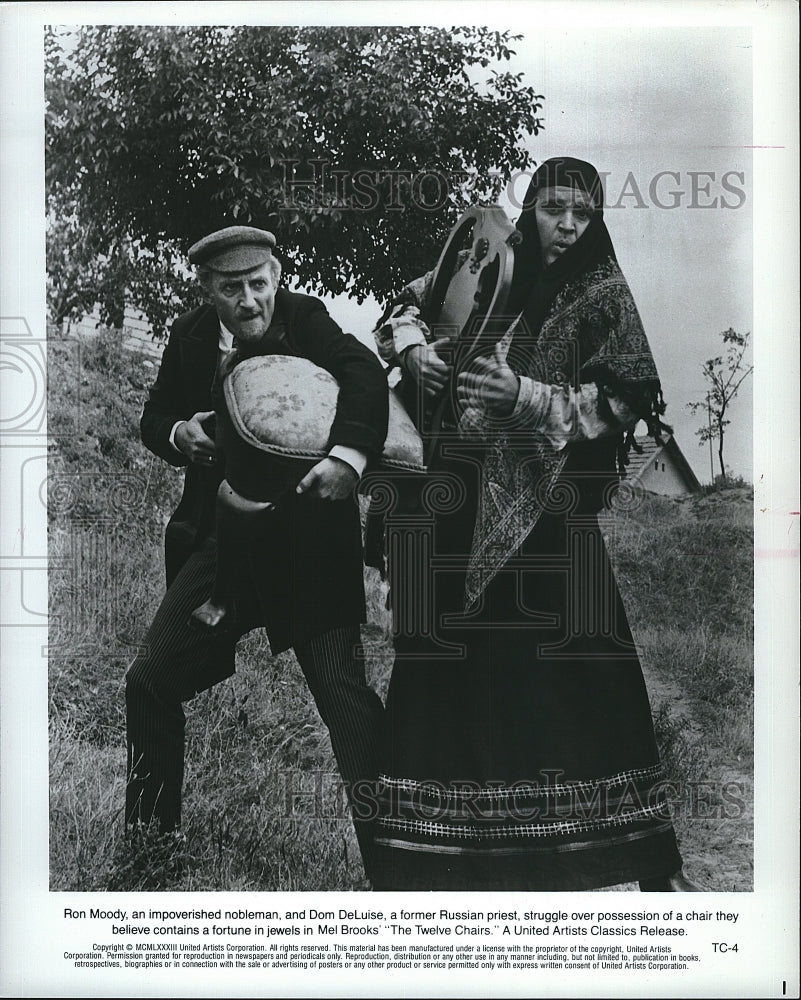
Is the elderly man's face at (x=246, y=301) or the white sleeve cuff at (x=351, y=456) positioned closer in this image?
the white sleeve cuff at (x=351, y=456)

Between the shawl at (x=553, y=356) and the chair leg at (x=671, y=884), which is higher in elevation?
the shawl at (x=553, y=356)

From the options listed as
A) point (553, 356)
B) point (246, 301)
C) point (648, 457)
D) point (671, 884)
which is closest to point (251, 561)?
point (246, 301)

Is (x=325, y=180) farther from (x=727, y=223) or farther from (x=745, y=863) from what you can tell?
(x=745, y=863)

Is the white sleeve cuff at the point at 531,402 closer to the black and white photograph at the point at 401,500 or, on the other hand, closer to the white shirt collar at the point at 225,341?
the black and white photograph at the point at 401,500

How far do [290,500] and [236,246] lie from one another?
3.38 feet

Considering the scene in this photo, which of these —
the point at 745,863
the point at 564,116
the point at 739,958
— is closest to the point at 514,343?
the point at 564,116

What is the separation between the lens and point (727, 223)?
14.0ft

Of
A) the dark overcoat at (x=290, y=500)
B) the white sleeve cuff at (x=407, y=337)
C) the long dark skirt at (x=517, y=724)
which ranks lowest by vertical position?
the long dark skirt at (x=517, y=724)

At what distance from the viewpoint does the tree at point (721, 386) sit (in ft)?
13.9

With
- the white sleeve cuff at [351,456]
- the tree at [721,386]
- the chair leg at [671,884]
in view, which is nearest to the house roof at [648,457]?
the tree at [721,386]

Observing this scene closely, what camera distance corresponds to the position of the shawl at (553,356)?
4188mm

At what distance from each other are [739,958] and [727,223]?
2.92m

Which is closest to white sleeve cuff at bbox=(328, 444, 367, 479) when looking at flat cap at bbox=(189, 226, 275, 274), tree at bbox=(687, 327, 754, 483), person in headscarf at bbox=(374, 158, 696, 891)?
person in headscarf at bbox=(374, 158, 696, 891)

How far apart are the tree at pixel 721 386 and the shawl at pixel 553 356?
19cm
